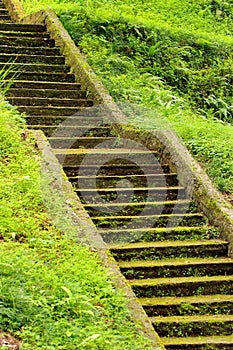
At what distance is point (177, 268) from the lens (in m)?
7.06

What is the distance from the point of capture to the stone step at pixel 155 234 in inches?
292

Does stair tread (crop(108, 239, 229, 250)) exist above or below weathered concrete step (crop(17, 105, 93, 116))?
below

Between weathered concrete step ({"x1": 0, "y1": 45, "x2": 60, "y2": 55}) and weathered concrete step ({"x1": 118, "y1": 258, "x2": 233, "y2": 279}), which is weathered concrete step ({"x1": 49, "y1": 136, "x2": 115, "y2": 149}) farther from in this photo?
weathered concrete step ({"x1": 0, "y1": 45, "x2": 60, "y2": 55})

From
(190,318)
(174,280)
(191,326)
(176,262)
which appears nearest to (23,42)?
(176,262)

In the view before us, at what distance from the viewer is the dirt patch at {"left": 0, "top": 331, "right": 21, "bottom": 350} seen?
14.5 ft

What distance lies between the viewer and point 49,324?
15.7 feet

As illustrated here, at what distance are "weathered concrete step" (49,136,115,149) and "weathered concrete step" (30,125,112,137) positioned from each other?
19cm

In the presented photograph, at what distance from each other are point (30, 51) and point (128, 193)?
5197mm

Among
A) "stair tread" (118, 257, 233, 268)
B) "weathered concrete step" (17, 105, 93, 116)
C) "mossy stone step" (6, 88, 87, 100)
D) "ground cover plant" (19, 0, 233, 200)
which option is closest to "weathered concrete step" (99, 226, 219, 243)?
"stair tread" (118, 257, 233, 268)

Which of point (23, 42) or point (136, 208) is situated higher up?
point (23, 42)

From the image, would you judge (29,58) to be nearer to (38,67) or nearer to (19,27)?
(38,67)

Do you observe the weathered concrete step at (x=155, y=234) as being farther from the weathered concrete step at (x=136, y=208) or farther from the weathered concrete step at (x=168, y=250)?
the weathered concrete step at (x=136, y=208)

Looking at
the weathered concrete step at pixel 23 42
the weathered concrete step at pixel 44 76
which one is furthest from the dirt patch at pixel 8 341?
the weathered concrete step at pixel 23 42

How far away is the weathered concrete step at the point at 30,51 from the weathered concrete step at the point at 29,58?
7 cm
